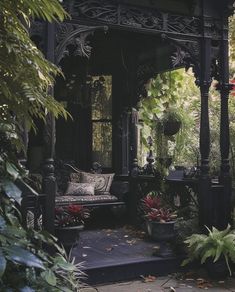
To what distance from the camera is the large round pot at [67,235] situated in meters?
5.44

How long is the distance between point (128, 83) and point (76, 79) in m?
0.95

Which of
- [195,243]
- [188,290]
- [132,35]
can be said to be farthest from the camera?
[132,35]

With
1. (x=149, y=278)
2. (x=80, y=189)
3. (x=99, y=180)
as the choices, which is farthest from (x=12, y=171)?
(x=99, y=180)

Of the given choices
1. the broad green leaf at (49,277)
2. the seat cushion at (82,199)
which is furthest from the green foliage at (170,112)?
the broad green leaf at (49,277)

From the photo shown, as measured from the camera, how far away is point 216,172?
8.34 meters

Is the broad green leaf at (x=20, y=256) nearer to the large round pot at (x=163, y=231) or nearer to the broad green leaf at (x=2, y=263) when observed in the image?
the broad green leaf at (x=2, y=263)

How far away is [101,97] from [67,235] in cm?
385

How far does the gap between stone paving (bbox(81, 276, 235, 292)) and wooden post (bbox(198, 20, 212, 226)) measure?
104cm

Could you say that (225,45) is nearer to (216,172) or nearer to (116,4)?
(116,4)

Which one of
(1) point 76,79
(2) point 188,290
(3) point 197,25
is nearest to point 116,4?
(3) point 197,25

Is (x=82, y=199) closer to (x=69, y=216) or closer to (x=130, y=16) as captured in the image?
(x=69, y=216)

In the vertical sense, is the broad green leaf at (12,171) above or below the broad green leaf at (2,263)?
above

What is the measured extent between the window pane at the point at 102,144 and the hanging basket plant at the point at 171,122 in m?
1.06

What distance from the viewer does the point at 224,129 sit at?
6.82 meters
